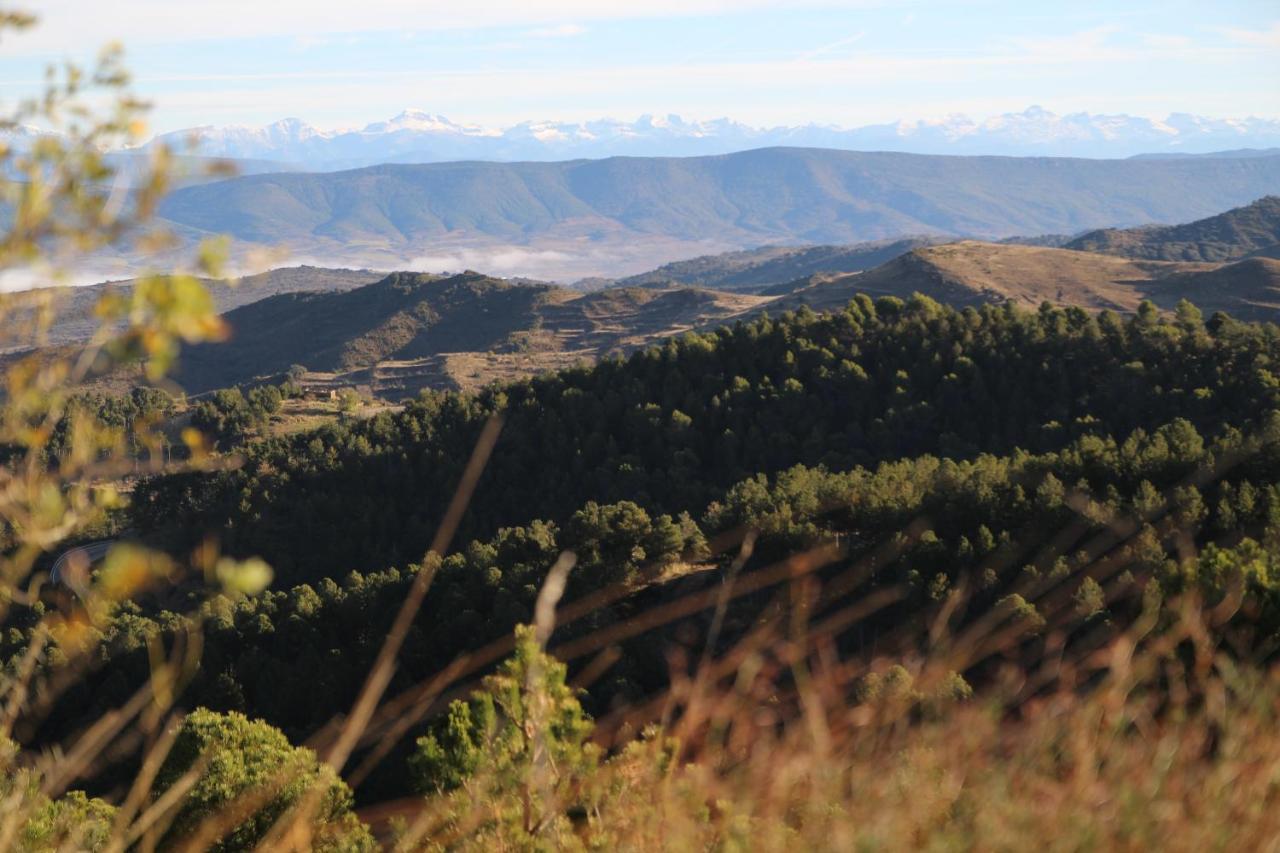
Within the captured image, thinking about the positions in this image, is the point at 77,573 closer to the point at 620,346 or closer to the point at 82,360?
the point at 82,360

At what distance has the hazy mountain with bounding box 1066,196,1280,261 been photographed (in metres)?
144

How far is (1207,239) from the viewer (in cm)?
15412

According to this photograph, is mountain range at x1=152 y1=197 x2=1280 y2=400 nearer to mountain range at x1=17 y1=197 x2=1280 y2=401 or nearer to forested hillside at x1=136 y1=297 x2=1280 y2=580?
mountain range at x1=17 y1=197 x2=1280 y2=401

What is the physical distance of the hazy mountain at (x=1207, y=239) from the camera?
472 ft

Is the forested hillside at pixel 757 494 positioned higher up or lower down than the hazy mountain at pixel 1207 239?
lower down

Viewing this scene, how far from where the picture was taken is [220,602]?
2922 centimetres

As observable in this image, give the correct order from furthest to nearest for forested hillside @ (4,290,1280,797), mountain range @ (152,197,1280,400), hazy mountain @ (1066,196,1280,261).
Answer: hazy mountain @ (1066,196,1280,261) → mountain range @ (152,197,1280,400) → forested hillside @ (4,290,1280,797)

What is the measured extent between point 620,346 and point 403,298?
157ft

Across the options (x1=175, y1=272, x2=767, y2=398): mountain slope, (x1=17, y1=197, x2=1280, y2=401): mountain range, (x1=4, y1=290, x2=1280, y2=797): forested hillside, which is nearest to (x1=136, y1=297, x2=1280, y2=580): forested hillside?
(x1=4, y1=290, x2=1280, y2=797): forested hillside

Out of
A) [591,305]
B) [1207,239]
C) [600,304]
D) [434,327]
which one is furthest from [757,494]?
[1207,239]

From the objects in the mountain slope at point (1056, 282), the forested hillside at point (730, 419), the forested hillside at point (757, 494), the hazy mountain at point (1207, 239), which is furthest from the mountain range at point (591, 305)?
the forested hillside at point (757, 494)

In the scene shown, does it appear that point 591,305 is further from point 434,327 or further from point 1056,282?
point 1056,282

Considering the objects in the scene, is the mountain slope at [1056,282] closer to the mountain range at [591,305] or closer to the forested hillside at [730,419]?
the mountain range at [591,305]

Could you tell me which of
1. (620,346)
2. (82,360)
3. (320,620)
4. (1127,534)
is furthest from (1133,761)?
(620,346)
